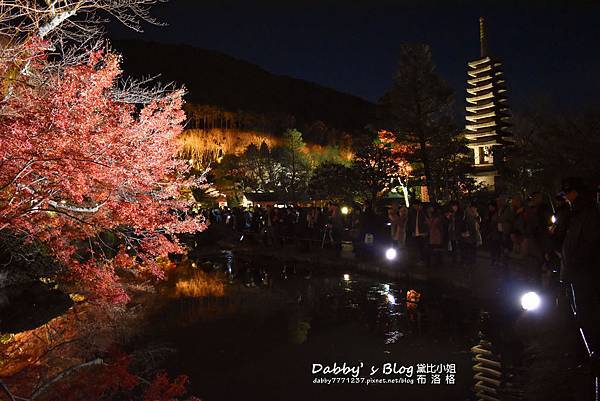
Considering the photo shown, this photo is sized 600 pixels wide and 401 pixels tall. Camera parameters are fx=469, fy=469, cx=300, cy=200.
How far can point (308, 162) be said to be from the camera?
37.8m

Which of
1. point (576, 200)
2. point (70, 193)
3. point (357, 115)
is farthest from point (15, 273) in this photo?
point (357, 115)

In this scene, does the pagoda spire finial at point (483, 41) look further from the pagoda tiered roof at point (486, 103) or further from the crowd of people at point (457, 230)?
the crowd of people at point (457, 230)

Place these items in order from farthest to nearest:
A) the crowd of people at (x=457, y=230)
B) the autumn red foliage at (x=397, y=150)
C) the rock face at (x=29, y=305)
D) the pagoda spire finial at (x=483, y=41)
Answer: the pagoda spire finial at (x=483, y=41), the autumn red foliage at (x=397, y=150), the rock face at (x=29, y=305), the crowd of people at (x=457, y=230)

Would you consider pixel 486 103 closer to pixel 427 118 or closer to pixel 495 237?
pixel 427 118

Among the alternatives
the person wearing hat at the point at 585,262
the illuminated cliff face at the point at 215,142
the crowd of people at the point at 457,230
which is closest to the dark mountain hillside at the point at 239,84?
the illuminated cliff face at the point at 215,142

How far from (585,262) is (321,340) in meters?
4.26

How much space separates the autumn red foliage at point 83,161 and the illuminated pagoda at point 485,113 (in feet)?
76.0

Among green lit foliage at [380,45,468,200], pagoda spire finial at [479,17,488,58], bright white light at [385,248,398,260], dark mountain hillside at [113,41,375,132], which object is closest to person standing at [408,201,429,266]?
bright white light at [385,248,398,260]

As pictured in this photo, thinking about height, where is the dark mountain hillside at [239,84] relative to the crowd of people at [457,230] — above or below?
above

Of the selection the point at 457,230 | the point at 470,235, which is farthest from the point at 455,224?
the point at 470,235

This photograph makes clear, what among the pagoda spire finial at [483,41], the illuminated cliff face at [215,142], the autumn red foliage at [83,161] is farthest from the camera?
the illuminated cliff face at [215,142]

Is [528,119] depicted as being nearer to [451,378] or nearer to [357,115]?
[451,378]

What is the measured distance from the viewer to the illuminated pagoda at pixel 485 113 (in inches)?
1118

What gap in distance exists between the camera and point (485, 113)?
1156 inches
